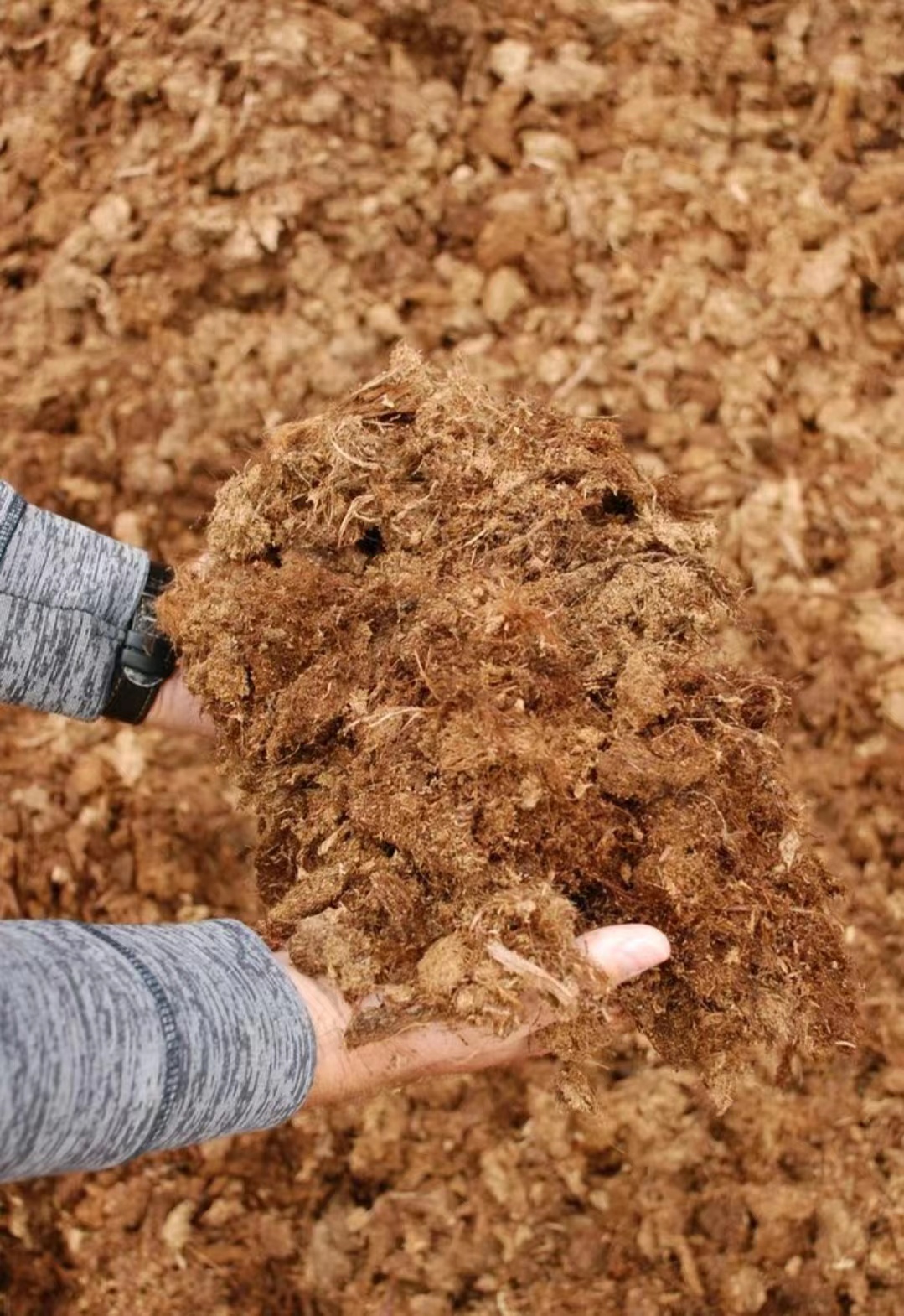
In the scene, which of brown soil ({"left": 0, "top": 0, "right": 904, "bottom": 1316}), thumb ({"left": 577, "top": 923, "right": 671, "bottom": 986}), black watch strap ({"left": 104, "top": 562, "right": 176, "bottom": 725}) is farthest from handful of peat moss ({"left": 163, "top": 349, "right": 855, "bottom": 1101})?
brown soil ({"left": 0, "top": 0, "right": 904, "bottom": 1316})

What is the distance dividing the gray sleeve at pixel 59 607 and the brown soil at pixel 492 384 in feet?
1.76

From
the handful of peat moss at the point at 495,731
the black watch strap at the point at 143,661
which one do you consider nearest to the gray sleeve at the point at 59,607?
the black watch strap at the point at 143,661

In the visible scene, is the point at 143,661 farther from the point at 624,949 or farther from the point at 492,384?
the point at 492,384

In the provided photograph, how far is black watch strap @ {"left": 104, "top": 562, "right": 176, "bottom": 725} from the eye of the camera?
63.2 inches

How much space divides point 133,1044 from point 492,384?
157 cm

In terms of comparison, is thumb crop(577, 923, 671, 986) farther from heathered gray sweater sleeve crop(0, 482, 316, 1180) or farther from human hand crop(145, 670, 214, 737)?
human hand crop(145, 670, 214, 737)

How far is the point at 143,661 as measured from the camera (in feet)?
5.29

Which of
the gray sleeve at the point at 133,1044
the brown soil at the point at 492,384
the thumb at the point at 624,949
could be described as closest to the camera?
the gray sleeve at the point at 133,1044

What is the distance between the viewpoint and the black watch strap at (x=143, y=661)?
161cm

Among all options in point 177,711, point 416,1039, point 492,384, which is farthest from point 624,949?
point 492,384

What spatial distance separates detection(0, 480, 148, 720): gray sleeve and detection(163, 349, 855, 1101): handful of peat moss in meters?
0.22

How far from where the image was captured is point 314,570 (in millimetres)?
1358

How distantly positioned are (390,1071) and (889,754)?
1220 mm

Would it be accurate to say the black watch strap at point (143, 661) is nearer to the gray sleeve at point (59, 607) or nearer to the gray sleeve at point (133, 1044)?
the gray sleeve at point (59, 607)
